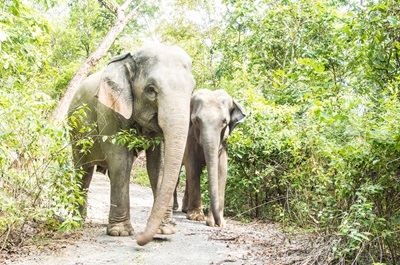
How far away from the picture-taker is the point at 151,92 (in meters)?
5.74

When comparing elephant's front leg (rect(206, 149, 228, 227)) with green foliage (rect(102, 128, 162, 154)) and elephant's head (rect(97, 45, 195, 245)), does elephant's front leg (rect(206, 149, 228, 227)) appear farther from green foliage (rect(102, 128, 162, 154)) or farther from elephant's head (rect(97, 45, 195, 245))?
elephant's head (rect(97, 45, 195, 245))

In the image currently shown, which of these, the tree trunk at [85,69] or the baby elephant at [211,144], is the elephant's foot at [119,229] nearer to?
the baby elephant at [211,144]

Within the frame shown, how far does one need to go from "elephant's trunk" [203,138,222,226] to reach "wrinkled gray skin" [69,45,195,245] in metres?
0.89

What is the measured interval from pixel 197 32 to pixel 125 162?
785 inches

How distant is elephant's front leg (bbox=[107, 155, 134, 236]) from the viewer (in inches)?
237

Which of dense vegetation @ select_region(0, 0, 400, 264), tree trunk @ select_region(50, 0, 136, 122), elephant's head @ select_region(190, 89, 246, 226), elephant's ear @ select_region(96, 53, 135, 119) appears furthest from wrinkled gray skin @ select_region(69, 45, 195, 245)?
tree trunk @ select_region(50, 0, 136, 122)

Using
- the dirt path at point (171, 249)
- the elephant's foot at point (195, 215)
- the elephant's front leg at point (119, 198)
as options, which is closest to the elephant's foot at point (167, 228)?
the dirt path at point (171, 249)

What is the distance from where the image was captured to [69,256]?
4.98 meters

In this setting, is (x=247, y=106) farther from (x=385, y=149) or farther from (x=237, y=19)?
(x=385, y=149)

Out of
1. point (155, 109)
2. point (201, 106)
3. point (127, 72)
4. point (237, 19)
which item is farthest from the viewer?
point (237, 19)

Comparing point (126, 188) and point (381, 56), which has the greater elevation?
point (381, 56)

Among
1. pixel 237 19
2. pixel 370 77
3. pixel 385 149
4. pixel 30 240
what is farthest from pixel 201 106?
pixel 237 19

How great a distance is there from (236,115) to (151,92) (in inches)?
117

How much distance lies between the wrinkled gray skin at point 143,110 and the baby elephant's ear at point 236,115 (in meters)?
2.25
